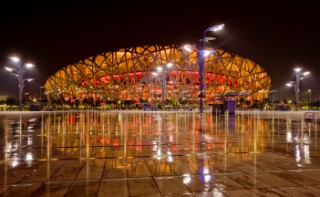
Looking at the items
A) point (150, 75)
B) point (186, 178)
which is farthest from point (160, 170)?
point (150, 75)

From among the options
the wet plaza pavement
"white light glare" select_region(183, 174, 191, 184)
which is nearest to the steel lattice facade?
the wet plaza pavement

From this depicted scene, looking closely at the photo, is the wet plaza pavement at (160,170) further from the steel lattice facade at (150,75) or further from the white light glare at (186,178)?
the steel lattice facade at (150,75)

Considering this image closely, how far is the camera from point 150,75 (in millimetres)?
72125

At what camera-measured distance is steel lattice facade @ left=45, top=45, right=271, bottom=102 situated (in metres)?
71.9

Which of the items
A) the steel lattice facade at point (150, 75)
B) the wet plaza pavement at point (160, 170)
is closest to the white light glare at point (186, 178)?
the wet plaza pavement at point (160, 170)

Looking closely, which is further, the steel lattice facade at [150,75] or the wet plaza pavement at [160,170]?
the steel lattice facade at [150,75]

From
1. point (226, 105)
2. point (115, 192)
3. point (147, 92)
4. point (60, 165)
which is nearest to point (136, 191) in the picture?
point (115, 192)

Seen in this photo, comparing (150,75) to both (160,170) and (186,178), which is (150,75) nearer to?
(160,170)

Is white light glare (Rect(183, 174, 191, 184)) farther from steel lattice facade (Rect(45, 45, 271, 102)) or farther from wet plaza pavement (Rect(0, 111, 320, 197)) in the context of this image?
steel lattice facade (Rect(45, 45, 271, 102))

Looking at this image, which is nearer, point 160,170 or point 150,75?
point 160,170

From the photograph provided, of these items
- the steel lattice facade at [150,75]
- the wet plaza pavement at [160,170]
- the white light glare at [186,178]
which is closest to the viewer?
the wet plaza pavement at [160,170]

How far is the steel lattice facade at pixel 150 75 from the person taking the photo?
71938 millimetres

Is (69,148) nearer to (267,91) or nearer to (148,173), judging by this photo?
(148,173)

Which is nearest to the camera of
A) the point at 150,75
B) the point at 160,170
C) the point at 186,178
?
the point at 186,178
